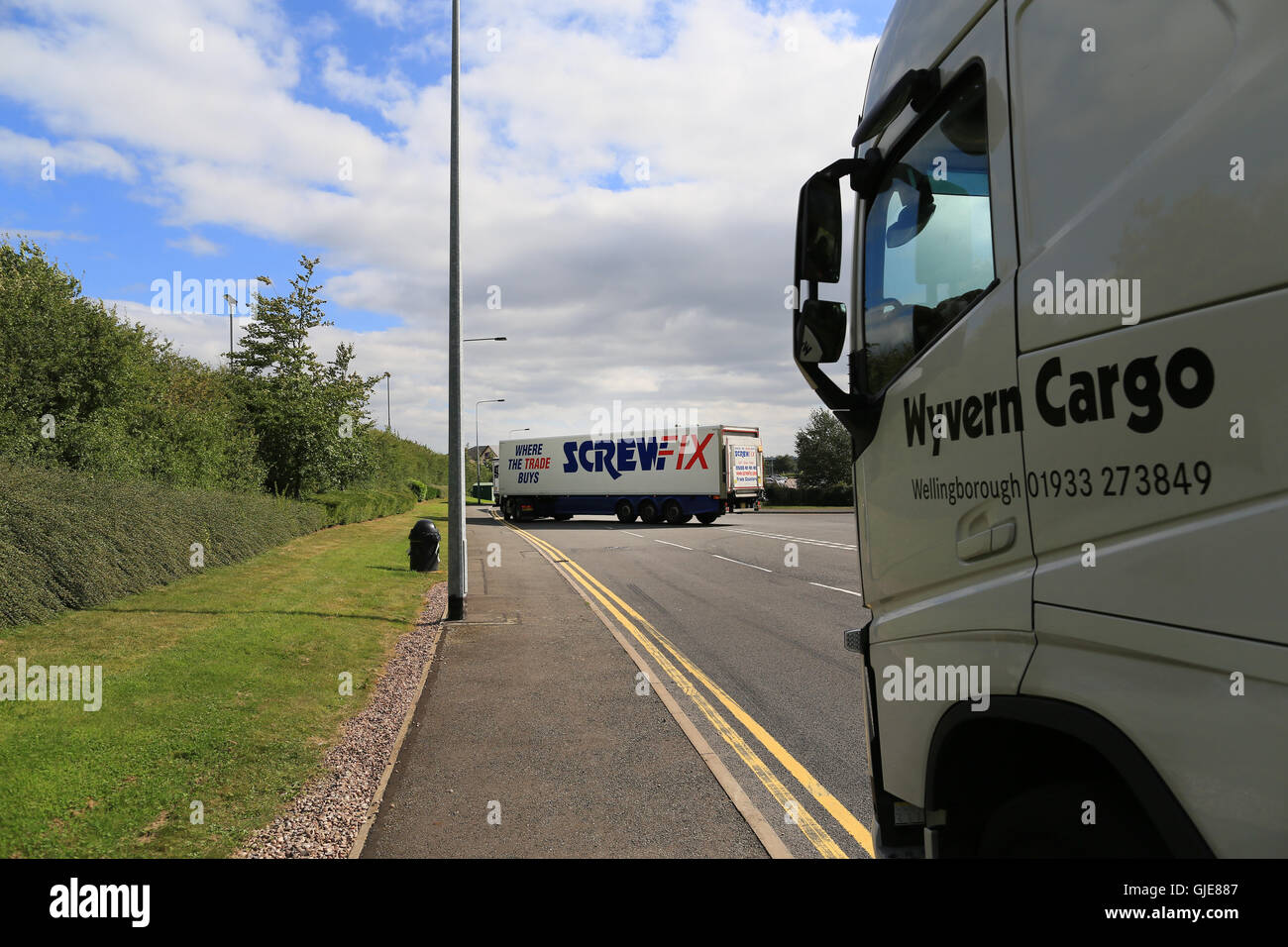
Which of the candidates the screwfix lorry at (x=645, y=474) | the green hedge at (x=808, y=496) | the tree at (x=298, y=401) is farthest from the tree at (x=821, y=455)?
the tree at (x=298, y=401)

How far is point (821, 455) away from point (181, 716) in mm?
62521

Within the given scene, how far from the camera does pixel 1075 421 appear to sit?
1924mm

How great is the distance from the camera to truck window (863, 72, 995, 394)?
245cm

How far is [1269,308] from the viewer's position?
147cm

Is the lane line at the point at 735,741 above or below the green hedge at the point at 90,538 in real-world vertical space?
below

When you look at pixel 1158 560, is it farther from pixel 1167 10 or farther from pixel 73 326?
pixel 73 326

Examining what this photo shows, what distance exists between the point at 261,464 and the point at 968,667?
2377 centimetres

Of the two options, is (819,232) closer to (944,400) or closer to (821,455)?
(944,400)

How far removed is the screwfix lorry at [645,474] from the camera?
1272 inches

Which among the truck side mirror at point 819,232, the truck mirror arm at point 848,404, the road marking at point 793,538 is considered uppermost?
the truck side mirror at point 819,232

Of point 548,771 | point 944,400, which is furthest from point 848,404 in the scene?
point 548,771

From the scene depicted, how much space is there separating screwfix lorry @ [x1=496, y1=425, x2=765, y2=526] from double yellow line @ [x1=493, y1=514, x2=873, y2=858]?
20.9 metres

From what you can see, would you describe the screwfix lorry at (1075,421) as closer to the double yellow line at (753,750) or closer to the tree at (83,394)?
the double yellow line at (753,750)
